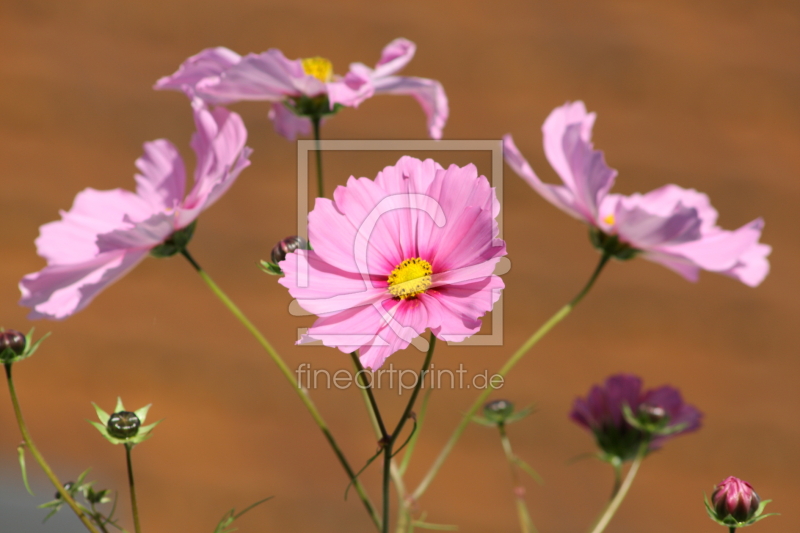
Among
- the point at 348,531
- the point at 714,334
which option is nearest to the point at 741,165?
the point at 714,334

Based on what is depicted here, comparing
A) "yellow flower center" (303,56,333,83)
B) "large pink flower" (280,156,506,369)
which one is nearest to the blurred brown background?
"yellow flower center" (303,56,333,83)

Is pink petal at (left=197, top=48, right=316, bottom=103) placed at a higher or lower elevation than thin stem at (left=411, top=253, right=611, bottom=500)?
higher

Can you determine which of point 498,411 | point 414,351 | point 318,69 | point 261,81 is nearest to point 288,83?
point 261,81

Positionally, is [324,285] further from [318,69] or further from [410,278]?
[318,69]

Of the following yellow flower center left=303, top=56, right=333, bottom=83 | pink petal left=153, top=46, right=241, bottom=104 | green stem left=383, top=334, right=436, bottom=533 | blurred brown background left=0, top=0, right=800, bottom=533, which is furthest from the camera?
blurred brown background left=0, top=0, right=800, bottom=533

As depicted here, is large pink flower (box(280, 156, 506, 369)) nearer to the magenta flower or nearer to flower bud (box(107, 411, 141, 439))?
flower bud (box(107, 411, 141, 439))

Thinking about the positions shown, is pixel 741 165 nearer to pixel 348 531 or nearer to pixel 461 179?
pixel 348 531

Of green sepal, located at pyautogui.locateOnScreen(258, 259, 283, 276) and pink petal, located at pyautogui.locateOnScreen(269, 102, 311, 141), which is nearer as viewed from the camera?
green sepal, located at pyautogui.locateOnScreen(258, 259, 283, 276)
